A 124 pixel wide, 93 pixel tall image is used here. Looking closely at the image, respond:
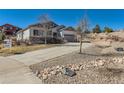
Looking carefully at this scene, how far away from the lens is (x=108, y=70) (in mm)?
5195

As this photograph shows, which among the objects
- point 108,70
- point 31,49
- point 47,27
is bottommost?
point 108,70

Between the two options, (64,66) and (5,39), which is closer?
(64,66)

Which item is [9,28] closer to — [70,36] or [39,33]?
[39,33]

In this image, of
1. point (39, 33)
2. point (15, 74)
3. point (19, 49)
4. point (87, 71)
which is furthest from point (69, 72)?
point (19, 49)

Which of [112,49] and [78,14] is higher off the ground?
[78,14]

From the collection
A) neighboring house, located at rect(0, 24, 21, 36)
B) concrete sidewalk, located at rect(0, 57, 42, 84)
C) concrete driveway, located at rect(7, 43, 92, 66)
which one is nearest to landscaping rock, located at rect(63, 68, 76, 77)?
concrete sidewalk, located at rect(0, 57, 42, 84)

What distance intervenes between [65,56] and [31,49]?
117 cm

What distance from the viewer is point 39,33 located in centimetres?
639

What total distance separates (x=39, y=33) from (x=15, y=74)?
177 cm

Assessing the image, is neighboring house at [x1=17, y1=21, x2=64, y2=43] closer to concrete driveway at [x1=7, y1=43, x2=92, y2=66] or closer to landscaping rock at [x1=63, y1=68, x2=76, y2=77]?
Answer: concrete driveway at [x1=7, y1=43, x2=92, y2=66]

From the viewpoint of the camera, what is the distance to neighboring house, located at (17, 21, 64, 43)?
6.08 m

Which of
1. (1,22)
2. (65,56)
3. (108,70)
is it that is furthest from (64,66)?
(1,22)
